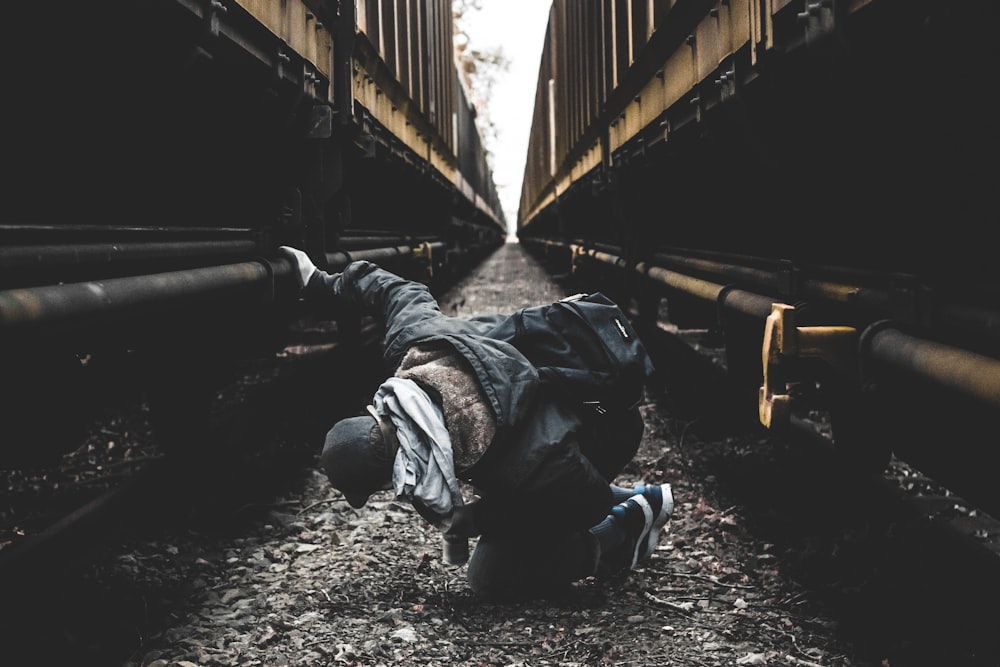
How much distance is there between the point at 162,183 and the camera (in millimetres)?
3955

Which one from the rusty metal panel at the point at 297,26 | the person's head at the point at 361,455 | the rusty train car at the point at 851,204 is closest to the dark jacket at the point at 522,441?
the person's head at the point at 361,455

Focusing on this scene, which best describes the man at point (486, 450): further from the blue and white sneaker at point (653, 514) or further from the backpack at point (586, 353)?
the blue and white sneaker at point (653, 514)

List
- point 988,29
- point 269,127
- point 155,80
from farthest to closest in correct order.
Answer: point 269,127 → point 155,80 → point 988,29

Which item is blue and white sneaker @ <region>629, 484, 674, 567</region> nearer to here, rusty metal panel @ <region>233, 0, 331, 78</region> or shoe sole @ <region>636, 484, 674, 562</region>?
shoe sole @ <region>636, 484, 674, 562</region>

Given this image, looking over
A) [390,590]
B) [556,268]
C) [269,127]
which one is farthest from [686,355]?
[556,268]

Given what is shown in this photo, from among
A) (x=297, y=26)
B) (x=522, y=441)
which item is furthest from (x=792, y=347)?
(x=297, y=26)

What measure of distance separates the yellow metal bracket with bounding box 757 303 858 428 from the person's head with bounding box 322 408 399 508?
→ 1.24m

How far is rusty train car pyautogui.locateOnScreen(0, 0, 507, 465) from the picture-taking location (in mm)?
2553

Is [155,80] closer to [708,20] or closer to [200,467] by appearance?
[200,467]

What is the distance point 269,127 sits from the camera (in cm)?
427

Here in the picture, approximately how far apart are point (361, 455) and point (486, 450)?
336mm

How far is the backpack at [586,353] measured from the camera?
2.46 metres

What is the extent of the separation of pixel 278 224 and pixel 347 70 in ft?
3.50

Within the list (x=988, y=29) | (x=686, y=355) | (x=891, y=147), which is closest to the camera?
(x=988, y=29)
